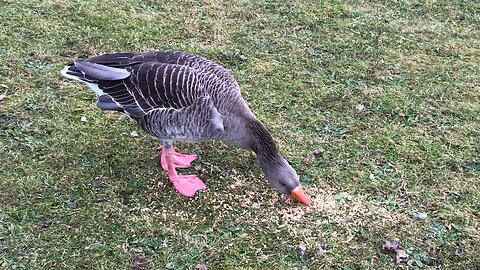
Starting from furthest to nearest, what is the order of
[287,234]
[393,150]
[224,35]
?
[224,35] → [393,150] → [287,234]

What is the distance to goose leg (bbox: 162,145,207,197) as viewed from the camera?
14.5 feet

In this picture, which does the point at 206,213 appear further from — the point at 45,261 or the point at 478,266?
the point at 478,266

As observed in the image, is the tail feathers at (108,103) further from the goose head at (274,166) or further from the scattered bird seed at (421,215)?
the scattered bird seed at (421,215)

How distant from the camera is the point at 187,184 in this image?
176 inches

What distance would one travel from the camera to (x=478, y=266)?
154 inches

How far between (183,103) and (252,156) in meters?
1.01

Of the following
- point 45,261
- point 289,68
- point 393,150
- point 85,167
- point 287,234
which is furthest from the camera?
point 289,68

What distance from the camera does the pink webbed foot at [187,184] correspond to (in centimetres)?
441

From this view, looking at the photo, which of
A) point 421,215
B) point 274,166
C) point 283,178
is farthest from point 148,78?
point 421,215

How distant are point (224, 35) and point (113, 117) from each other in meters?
2.02

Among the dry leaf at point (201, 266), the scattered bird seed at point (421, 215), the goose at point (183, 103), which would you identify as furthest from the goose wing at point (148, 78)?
the scattered bird seed at point (421, 215)

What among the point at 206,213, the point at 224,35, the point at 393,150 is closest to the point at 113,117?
the point at 206,213

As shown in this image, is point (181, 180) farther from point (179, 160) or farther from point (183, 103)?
point (183, 103)

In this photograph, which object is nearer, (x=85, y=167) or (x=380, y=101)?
(x=85, y=167)
